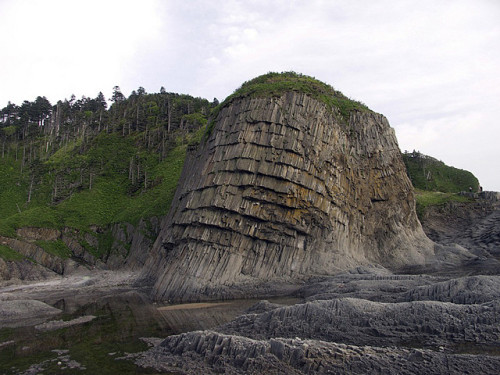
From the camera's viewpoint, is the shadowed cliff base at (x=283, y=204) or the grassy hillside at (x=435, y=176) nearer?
the shadowed cliff base at (x=283, y=204)

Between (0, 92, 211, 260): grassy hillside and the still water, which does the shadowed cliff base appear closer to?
the still water

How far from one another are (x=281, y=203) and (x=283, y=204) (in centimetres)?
22

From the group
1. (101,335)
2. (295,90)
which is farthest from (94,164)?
(101,335)

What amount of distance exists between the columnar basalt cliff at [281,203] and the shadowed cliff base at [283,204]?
0.11 metres

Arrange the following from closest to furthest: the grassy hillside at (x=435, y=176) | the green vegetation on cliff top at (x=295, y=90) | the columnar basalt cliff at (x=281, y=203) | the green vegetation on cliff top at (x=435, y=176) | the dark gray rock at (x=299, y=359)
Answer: the dark gray rock at (x=299, y=359)
the columnar basalt cliff at (x=281, y=203)
the green vegetation on cliff top at (x=295, y=90)
the green vegetation on cliff top at (x=435, y=176)
the grassy hillside at (x=435, y=176)

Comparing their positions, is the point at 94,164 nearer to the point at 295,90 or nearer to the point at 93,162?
the point at 93,162

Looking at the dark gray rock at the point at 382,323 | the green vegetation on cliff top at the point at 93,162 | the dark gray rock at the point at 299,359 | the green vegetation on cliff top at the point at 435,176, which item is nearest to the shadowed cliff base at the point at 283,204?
the dark gray rock at the point at 382,323

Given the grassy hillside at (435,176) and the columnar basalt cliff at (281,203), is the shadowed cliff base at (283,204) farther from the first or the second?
the grassy hillside at (435,176)

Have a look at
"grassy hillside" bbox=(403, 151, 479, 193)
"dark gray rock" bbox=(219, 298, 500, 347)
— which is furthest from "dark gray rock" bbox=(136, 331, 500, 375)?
"grassy hillside" bbox=(403, 151, 479, 193)

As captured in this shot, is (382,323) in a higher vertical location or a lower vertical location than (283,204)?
lower

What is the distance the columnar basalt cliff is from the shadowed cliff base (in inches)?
4.4

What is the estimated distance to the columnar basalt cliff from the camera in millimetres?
35000

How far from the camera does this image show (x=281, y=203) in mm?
37125

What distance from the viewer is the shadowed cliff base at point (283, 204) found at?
1378 inches
